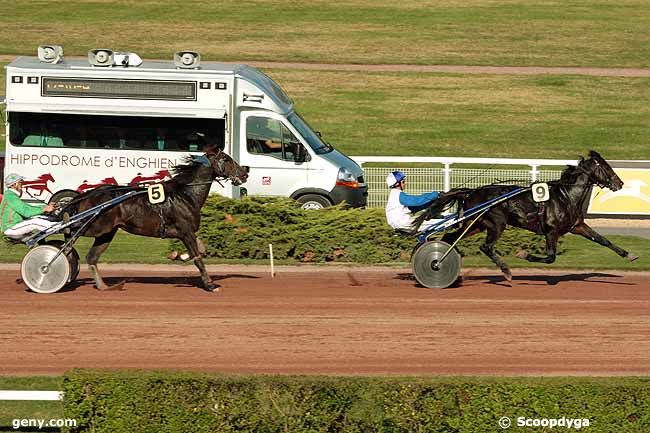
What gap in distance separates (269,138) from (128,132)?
2.44 m

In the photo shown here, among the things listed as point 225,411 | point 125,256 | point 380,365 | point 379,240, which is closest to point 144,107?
point 125,256

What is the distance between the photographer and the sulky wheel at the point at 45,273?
47.5ft

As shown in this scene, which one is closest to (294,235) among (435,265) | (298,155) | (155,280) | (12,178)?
(155,280)

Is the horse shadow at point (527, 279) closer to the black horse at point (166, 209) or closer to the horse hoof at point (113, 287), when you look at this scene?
the black horse at point (166, 209)

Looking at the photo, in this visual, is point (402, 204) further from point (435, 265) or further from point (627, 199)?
point (627, 199)

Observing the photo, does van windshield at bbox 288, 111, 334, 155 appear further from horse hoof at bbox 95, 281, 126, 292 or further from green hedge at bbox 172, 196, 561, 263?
horse hoof at bbox 95, 281, 126, 292

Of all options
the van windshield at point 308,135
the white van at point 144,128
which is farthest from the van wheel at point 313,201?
the van windshield at point 308,135

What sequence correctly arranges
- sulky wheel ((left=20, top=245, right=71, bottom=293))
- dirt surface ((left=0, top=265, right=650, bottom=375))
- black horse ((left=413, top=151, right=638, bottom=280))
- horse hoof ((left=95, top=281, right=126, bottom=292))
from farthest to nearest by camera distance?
black horse ((left=413, top=151, right=638, bottom=280))
horse hoof ((left=95, top=281, right=126, bottom=292))
sulky wheel ((left=20, top=245, right=71, bottom=293))
dirt surface ((left=0, top=265, right=650, bottom=375))

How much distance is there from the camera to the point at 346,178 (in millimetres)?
20875

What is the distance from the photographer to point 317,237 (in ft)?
59.1

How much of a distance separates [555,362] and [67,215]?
6.08 metres

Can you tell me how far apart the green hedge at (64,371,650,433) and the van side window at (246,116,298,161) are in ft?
40.2

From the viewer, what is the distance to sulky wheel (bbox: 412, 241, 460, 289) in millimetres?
15119

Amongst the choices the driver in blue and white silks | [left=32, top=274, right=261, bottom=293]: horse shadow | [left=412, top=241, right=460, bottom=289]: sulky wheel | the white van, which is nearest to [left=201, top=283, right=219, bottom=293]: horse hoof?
[left=32, top=274, right=261, bottom=293]: horse shadow
